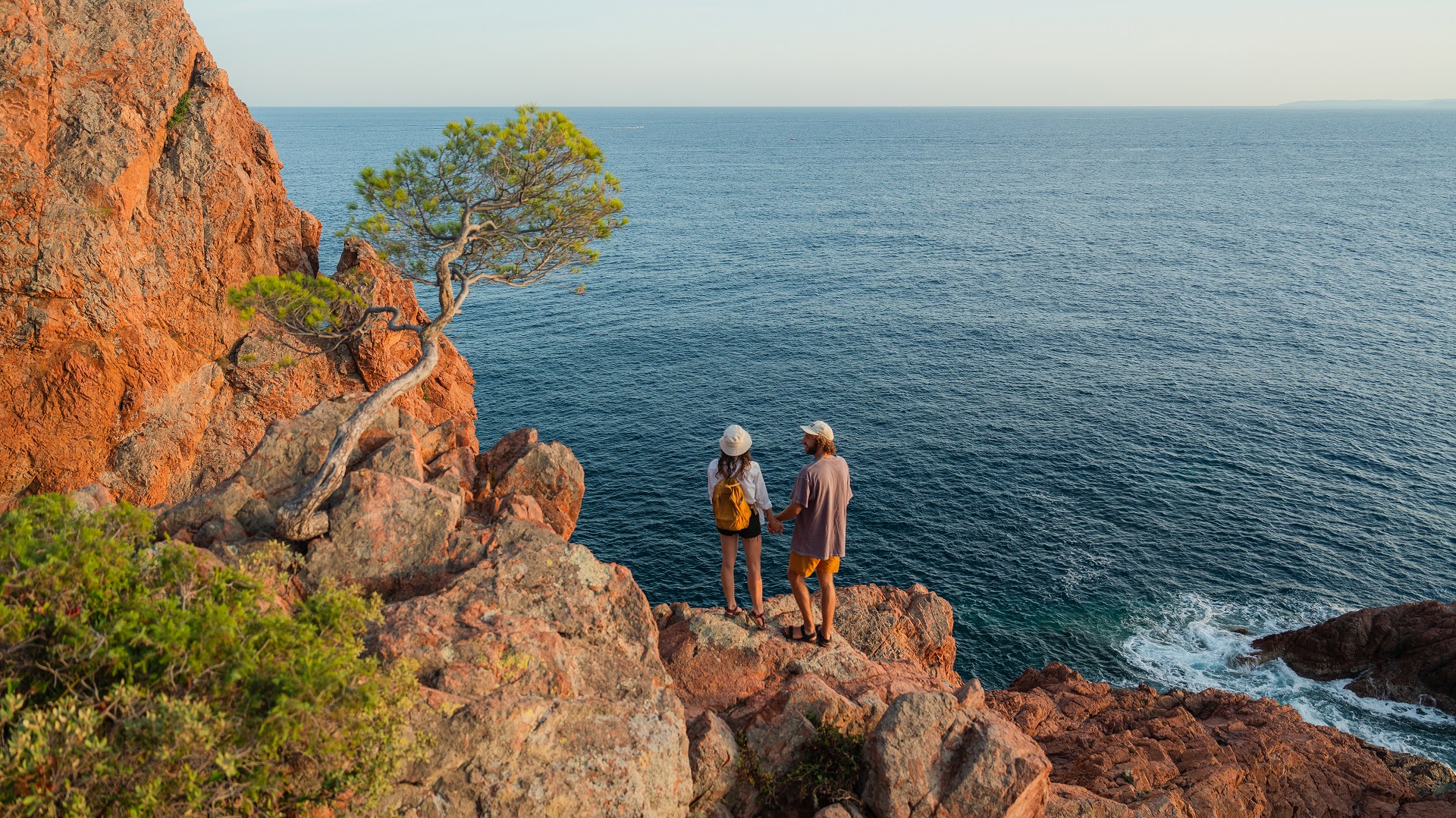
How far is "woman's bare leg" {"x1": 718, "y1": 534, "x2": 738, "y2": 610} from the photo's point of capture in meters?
13.7

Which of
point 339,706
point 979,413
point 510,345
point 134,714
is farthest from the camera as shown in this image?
point 510,345

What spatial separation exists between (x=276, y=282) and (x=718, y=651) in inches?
570

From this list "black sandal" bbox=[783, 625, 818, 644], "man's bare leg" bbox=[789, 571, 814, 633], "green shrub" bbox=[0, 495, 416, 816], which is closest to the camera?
"green shrub" bbox=[0, 495, 416, 816]

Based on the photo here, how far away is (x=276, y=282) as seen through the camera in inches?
773

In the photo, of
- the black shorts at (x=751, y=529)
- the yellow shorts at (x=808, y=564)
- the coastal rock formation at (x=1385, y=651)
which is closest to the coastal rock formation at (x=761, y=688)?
the yellow shorts at (x=808, y=564)

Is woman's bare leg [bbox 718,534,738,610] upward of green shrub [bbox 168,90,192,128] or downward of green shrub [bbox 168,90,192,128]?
downward

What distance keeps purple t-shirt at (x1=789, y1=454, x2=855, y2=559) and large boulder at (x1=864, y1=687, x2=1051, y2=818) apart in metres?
2.68

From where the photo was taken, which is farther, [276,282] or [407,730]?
[276,282]

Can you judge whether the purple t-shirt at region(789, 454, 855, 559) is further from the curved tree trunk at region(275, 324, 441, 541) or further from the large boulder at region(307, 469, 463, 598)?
the curved tree trunk at region(275, 324, 441, 541)

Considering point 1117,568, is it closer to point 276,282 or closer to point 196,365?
point 276,282

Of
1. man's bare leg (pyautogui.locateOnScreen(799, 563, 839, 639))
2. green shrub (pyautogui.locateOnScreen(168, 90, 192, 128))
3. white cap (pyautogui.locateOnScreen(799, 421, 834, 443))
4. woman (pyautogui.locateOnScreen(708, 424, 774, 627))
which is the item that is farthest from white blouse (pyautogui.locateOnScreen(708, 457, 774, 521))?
green shrub (pyautogui.locateOnScreen(168, 90, 192, 128))

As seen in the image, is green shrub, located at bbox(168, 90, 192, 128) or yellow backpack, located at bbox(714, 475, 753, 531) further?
green shrub, located at bbox(168, 90, 192, 128)

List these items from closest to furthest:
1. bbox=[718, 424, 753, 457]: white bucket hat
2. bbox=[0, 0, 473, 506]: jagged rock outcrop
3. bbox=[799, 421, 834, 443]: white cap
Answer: bbox=[799, 421, 834, 443]: white cap → bbox=[718, 424, 753, 457]: white bucket hat → bbox=[0, 0, 473, 506]: jagged rock outcrop

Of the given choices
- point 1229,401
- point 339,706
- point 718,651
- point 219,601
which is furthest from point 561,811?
point 1229,401
